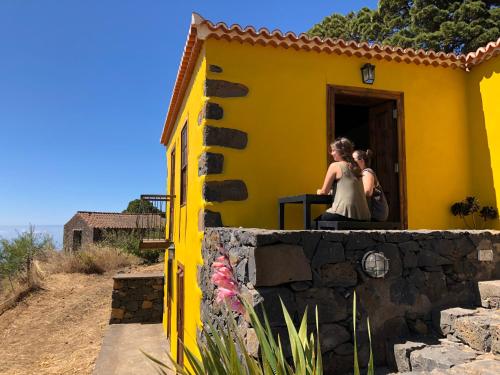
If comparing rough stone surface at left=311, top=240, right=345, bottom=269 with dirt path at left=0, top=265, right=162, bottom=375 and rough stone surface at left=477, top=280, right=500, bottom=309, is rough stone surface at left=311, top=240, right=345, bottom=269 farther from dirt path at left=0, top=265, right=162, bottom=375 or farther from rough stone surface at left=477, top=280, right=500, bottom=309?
dirt path at left=0, top=265, right=162, bottom=375

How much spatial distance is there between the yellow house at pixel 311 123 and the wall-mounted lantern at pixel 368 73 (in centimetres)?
7

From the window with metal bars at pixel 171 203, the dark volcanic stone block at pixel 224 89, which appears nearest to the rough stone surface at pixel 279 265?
the dark volcanic stone block at pixel 224 89

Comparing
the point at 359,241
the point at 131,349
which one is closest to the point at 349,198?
the point at 359,241

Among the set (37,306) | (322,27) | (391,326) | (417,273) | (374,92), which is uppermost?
(322,27)

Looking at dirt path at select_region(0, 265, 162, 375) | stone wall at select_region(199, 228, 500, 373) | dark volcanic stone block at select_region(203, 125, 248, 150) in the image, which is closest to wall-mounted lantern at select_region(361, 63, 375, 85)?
dark volcanic stone block at select_region(203, 125, 248, 150)

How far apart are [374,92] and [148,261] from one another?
15913 millimetres

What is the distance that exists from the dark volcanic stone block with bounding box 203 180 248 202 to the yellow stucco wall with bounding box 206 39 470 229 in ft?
0.22

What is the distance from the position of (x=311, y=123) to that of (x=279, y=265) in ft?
8.69

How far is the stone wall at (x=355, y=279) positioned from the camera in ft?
9.40

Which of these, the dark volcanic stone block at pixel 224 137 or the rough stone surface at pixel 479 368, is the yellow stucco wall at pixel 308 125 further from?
the rough stone surface at pixel 479 368

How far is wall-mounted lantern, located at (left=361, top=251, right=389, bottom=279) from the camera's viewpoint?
3068 millimetres

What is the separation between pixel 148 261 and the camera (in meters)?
19.0

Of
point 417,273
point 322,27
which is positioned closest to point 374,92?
point 417,273

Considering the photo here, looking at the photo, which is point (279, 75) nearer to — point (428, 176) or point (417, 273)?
point (428, 176)
